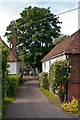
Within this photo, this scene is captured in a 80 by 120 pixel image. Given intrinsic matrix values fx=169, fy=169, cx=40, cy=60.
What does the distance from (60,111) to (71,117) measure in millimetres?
1299

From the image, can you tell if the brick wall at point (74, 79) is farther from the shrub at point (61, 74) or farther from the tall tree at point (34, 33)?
the tall tree at point (34, 33)

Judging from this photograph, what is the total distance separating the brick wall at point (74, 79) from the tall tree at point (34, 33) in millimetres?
21150

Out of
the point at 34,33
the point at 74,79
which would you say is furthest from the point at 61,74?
the point at 34,33

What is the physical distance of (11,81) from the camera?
54.9 ft

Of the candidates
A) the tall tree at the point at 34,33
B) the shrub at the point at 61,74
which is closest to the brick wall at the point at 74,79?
the shrub at the point at 61,74

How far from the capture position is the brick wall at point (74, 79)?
41.6ft

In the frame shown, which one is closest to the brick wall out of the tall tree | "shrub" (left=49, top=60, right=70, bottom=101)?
"shrub" (left=49, top=60, right=70, bottom=101)

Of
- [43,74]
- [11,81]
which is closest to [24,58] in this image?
[43,74]

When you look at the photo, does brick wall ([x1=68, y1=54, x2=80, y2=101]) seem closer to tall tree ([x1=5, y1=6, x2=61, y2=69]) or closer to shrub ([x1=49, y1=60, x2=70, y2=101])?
shrub ([x1=49, y1=60, x2=70, y2=101])

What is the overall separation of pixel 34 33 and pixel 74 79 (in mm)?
24424

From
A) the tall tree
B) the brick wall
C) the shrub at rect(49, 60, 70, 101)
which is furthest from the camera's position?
the tall tree

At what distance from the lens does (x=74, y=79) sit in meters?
12.9

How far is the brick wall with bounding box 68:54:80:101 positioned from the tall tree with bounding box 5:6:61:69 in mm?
21150

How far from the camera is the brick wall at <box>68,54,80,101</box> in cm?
1269
